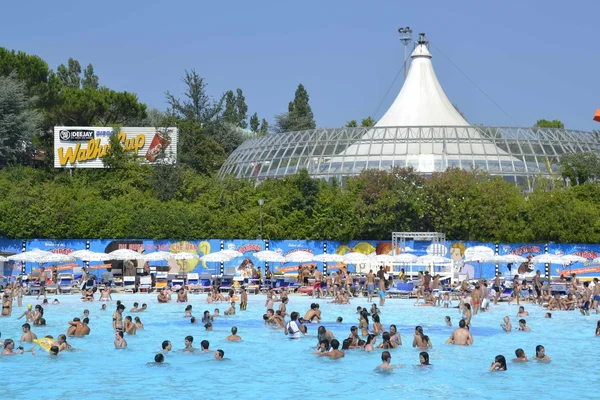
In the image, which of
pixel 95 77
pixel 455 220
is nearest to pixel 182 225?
pixel 455 220

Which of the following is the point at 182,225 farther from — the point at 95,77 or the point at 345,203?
the point at 95,77

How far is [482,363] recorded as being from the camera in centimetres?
2533

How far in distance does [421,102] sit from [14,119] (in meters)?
26.6

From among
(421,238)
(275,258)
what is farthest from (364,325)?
(421,238)

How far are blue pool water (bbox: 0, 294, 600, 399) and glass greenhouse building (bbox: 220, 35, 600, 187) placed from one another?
77.6 feet

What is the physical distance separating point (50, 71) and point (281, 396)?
51376 mm

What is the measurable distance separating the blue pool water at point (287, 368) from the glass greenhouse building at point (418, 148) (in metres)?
23.6

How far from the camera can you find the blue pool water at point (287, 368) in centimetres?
2189

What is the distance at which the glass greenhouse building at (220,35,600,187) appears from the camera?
5641cm

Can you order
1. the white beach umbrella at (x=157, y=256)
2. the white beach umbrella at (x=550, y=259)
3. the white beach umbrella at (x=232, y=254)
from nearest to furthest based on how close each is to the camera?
the white beach umbrella at (x=550, y=259) → the white beach umbrella at (x=157, y=256) → the white beach umbrella at (x=232, y=254)

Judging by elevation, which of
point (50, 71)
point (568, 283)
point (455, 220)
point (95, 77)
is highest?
point (95, 77)

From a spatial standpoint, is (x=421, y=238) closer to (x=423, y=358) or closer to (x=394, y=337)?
(x=394, y=337)

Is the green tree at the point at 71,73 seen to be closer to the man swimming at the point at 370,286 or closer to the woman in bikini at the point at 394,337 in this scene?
the man swimming at the point at 370,286

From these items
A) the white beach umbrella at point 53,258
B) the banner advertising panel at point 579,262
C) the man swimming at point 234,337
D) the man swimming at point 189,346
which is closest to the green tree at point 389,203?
the banner advertising panel at point 579,262
